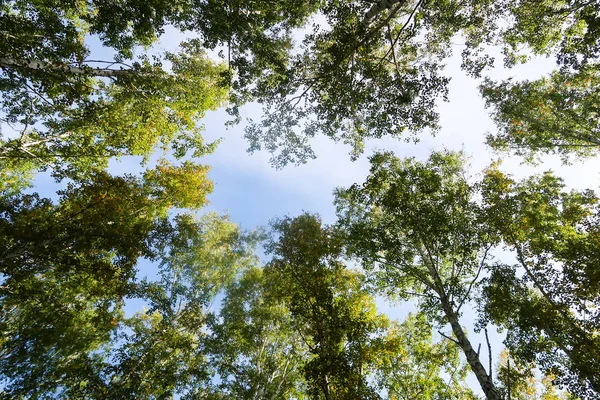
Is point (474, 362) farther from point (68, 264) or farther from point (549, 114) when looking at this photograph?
point (549, 114)

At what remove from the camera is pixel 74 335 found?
556 inches

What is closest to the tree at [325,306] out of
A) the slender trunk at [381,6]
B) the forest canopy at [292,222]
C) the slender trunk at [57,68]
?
the forest canopy at [292,222]

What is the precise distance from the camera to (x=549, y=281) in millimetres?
11328

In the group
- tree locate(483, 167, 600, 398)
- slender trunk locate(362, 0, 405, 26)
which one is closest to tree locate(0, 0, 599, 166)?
slender trunk locate(362, 0, 405, 26)

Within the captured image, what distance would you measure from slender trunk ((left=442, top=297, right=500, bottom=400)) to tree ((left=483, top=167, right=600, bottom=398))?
87.2 inches

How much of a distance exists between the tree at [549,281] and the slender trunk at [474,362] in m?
2.21

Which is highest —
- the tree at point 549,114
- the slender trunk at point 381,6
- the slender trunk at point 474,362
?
the tree at point 549,114

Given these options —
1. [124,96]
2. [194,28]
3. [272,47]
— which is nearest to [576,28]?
[272,47]

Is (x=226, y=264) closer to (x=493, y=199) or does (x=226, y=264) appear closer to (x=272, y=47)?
(x=272, y=47)

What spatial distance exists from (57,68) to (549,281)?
1984cm

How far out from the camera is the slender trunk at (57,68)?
8.46m

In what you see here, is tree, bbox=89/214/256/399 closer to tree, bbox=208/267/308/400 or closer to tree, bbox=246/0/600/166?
tree, bbox=208/267/308/400

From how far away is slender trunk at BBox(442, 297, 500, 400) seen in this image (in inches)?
305

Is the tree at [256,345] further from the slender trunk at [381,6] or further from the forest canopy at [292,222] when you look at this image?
the slender trunk at [381,6]
